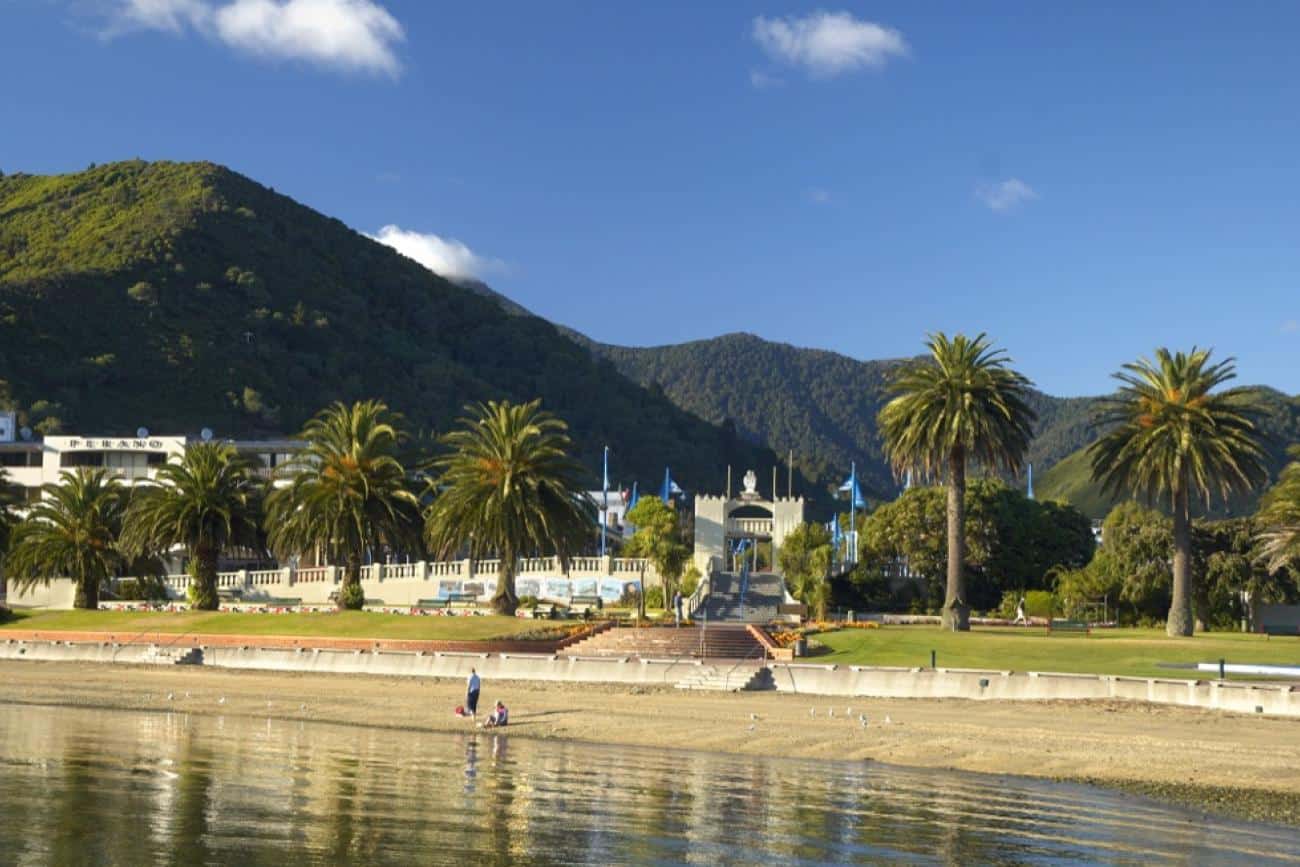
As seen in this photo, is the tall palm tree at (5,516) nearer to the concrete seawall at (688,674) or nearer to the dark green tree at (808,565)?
the concrete seawall at (688,674)

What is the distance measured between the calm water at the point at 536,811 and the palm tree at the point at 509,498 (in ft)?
88.4

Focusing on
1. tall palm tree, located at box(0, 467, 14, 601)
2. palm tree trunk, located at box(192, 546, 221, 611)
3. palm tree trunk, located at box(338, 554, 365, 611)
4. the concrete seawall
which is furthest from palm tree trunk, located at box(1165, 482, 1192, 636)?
tall palm tree, located at box(0, 467, 14, 601)

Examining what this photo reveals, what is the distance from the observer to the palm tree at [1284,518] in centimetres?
6231

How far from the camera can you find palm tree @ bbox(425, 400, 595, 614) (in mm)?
62562

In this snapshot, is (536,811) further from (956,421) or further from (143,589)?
(143,589)

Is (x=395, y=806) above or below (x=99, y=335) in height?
below

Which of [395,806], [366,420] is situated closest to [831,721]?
[395,806]

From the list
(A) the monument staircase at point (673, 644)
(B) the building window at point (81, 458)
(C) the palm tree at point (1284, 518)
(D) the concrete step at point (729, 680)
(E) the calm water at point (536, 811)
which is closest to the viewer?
(E) the calm water at point (536, 811)

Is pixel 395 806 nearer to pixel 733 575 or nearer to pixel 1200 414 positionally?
pixel 1200 414

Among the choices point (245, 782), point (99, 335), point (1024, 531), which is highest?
point (99, 335)

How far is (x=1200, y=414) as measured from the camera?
5972cm

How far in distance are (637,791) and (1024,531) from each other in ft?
219

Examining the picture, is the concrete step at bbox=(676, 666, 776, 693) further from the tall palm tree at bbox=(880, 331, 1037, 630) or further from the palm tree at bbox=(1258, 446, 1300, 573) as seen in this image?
the palm tree at bbox=(1258, 446, 1300, 573)

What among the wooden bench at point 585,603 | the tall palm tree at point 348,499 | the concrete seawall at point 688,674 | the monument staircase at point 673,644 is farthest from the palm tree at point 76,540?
the monument staircase at point 673,644
